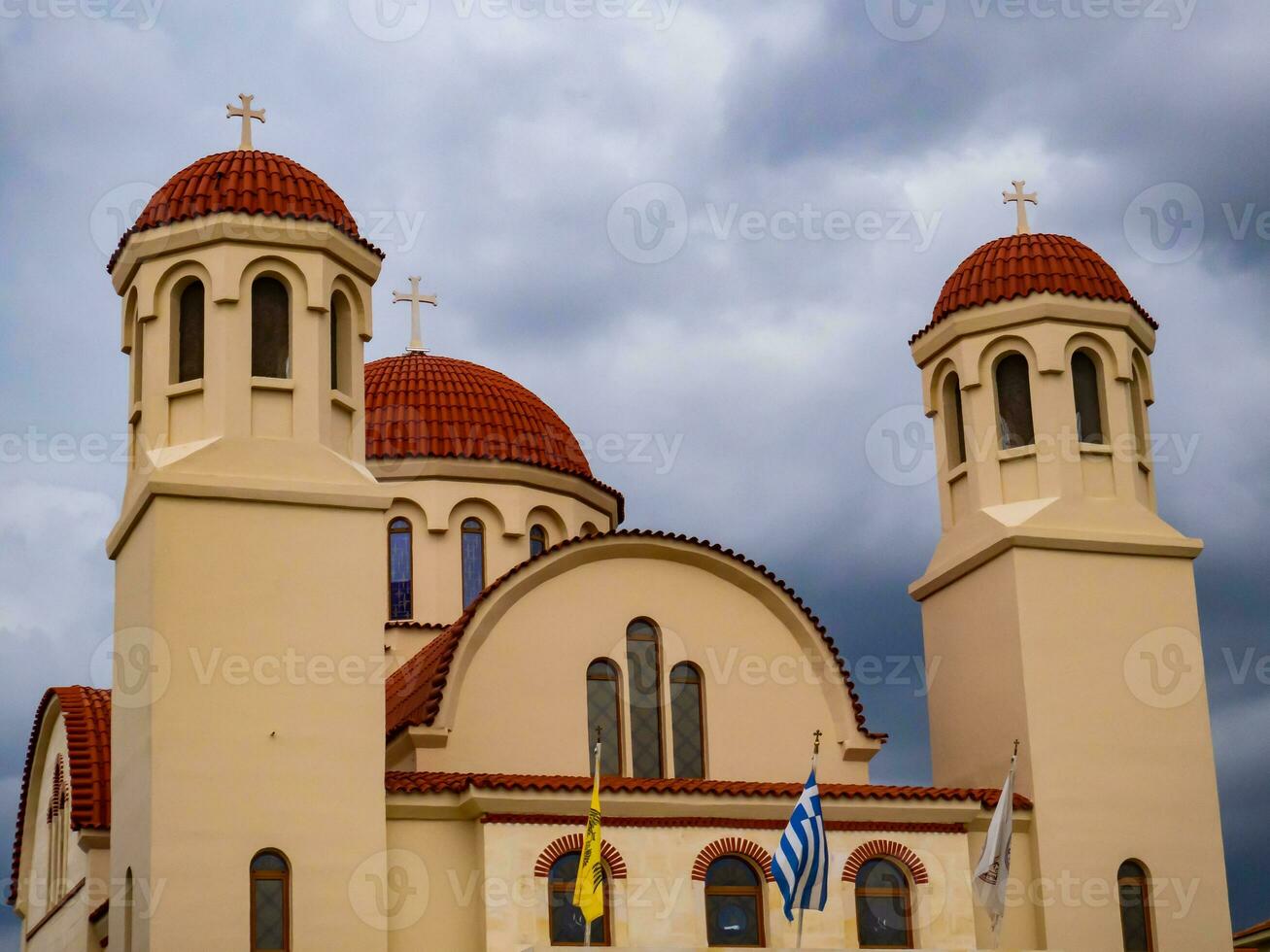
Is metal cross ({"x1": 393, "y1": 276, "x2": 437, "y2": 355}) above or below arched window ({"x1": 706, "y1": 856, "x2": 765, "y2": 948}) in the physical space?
above

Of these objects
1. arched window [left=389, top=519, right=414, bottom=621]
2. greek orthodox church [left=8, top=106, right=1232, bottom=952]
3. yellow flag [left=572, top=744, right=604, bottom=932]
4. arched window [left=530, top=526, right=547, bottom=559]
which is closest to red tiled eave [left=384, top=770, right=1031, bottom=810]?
greek orthodox church [left=8, top=106, right=1232, bottom=952]

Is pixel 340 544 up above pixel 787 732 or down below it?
above

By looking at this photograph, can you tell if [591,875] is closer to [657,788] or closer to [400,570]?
[657,788]

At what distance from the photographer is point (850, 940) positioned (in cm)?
2202

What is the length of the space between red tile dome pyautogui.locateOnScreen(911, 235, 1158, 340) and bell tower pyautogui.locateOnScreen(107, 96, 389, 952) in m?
7.88

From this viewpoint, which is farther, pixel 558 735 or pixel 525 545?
pixel 525 545

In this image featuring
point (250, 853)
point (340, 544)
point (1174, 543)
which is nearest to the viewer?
point (250, 853)

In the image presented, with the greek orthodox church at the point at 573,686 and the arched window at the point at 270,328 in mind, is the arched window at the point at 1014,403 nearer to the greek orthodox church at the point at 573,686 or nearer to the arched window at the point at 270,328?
the greek orthodox church at the point at 573,686

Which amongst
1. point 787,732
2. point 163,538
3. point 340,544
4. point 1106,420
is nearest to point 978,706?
point 787,732

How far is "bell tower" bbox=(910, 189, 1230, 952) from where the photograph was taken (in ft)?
77.0

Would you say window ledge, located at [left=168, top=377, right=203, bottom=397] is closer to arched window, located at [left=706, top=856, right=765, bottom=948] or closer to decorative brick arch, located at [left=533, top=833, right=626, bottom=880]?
decorative brick arch, located at [left=533, top=833, right=626, bottom=880]

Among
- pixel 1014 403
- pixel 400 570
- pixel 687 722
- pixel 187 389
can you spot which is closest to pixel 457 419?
pixel 400 570

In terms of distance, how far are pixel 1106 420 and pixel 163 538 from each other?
12111 millimetres

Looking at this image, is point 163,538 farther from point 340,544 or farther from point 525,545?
point 525,545
